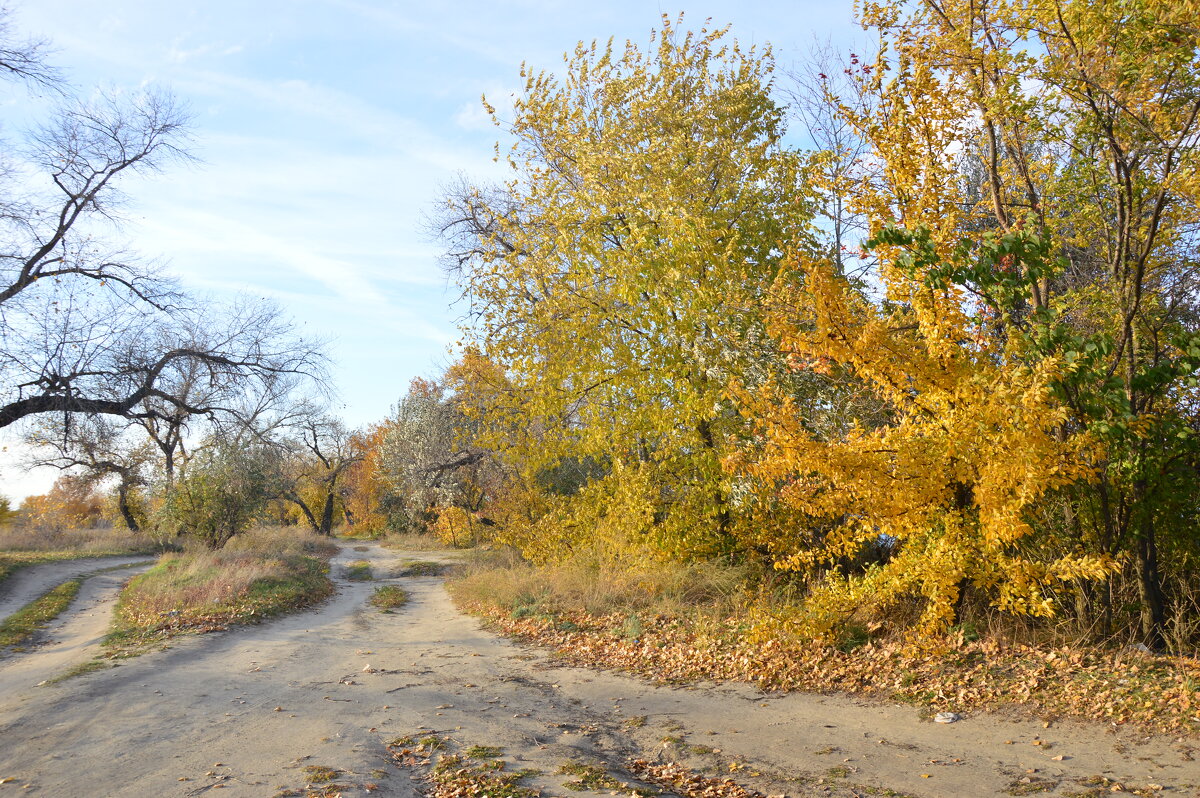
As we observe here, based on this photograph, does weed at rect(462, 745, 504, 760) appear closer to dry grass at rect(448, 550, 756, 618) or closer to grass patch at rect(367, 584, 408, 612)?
dry grass at rect(448, 550, 756, 618)

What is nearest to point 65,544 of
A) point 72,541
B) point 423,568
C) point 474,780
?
point 72,541

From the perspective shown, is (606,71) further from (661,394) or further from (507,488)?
(507,488)

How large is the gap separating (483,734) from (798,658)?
356 centimetres

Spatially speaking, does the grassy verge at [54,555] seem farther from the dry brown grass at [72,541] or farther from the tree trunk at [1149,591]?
the tree trunk at [1149,591]

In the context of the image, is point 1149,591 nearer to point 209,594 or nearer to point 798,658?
point 798,658

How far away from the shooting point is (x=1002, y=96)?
Answer: 22.2 ft

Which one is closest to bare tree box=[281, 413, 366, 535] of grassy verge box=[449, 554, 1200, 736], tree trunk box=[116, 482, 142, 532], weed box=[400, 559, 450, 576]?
tree trunk box=[116, 482, 142, 532]

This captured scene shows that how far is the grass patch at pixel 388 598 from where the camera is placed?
1560 cm

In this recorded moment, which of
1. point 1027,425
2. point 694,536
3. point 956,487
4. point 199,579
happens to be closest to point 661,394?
point 694,536

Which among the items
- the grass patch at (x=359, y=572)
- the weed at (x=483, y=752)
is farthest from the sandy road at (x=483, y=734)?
the grass patch at (x=359, y=572)

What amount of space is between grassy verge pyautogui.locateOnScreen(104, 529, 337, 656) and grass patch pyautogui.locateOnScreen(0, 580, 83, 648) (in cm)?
104

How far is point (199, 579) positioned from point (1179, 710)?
1575 centimetres

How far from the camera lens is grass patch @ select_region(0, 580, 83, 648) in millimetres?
11299

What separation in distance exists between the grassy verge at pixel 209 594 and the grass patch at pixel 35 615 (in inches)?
41.1
